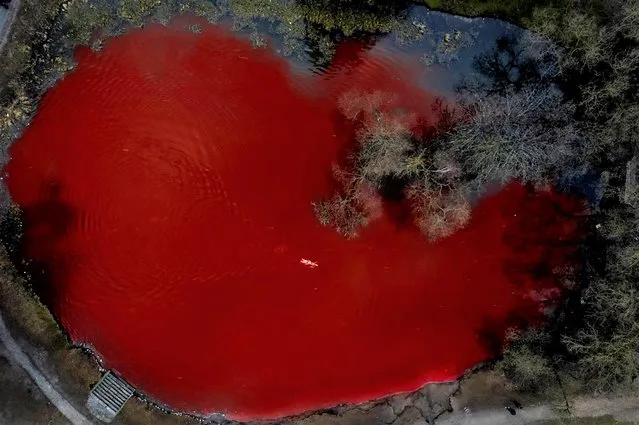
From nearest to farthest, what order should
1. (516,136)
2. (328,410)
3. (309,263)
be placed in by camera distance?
(516,136)
(328,410)
(309,263)

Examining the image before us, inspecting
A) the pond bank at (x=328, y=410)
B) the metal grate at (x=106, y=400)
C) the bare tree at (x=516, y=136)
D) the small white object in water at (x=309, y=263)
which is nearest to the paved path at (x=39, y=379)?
the pond bank at (x=328, y=410)

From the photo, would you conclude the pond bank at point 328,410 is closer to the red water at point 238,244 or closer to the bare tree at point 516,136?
the red water at point 238,244

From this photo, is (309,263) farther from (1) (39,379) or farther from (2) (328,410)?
(1) (39,379)

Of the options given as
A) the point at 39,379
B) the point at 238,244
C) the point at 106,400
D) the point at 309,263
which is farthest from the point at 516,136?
the point at 39,379

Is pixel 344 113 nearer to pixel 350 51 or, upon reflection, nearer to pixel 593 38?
pixel 350 51

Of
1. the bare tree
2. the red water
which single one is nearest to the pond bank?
the red water

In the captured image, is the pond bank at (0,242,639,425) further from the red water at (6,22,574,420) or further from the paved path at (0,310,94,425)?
the red water at (6,22,574,420)

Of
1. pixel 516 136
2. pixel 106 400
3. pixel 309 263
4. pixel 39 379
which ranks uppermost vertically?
pixel 516 136
